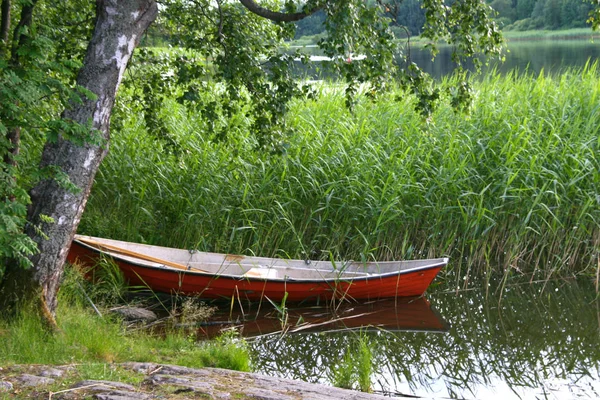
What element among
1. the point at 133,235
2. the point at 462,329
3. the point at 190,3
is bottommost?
the point at 462,329

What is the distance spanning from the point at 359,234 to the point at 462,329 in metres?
1.83

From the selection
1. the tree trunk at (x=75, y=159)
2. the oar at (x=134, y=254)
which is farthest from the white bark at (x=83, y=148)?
the oar at (x=134, y=254)

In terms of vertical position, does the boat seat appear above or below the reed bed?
below

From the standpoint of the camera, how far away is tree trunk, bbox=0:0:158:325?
5.03 m

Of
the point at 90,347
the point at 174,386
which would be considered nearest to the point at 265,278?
the point at 90,347

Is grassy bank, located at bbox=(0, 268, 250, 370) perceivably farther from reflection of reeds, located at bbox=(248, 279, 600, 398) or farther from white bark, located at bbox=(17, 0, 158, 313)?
reflection of reeds, located at bbox=(248, 279, 600, 398)

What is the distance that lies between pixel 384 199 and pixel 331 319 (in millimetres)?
1751

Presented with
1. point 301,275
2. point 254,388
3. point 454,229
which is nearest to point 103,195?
point 301,275

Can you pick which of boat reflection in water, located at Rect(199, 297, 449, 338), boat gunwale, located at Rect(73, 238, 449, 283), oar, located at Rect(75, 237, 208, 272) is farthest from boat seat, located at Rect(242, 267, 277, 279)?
oar, located at Rect(75, 237, 208, 272)

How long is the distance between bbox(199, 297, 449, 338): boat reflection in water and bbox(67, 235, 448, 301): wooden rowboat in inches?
5.5

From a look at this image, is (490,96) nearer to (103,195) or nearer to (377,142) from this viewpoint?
(377,142)

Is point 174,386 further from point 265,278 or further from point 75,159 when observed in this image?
point 265,278

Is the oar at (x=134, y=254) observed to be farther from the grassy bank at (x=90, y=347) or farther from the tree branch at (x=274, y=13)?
the tree branch at (x=274, y=13)

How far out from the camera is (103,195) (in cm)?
953
